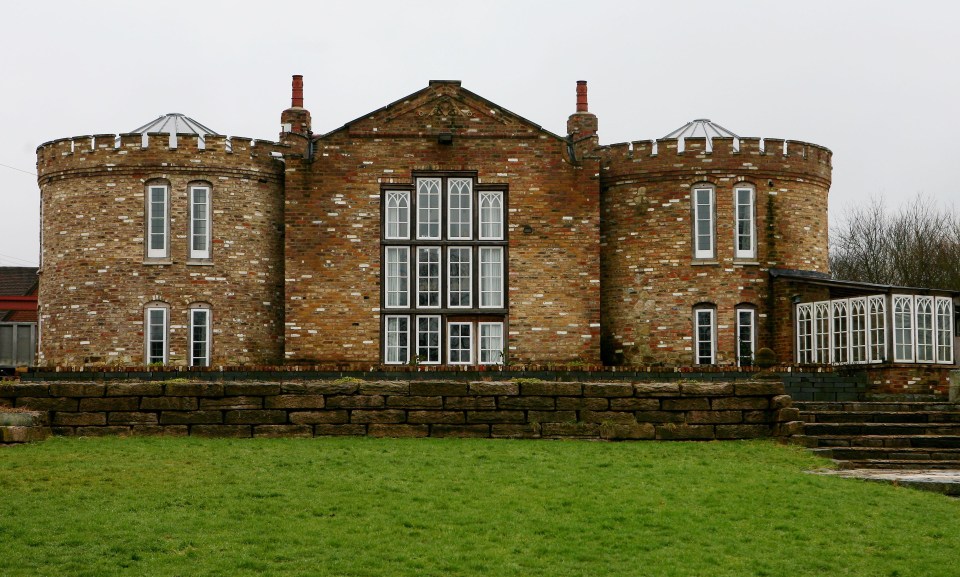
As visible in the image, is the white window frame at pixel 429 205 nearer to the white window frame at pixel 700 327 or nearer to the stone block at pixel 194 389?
the white window frame at pixel 700 327

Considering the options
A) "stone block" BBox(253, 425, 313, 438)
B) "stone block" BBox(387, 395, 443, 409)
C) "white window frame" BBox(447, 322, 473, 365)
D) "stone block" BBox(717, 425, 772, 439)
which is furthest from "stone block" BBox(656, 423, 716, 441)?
"white window frame" BBox(447, 322, 473, 365)

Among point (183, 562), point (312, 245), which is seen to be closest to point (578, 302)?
point (312, 245)

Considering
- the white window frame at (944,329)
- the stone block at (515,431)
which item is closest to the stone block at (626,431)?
the stone block at (515,431)

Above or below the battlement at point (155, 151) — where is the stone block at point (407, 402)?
below

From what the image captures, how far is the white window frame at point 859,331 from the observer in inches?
1062

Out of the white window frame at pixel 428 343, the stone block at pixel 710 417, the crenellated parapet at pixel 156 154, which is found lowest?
the stone block at pixel 710 417

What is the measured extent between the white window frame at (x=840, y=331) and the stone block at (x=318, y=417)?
14630 millimetres

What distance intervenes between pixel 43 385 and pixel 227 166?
12.5m

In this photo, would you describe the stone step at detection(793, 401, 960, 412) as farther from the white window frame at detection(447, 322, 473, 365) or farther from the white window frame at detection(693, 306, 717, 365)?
the white window frame at detection(447, 322, 473, 365)

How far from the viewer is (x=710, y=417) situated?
18953 millimetres

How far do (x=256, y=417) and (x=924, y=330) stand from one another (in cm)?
1666

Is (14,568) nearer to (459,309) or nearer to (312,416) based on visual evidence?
(312,416)

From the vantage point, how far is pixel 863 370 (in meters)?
26.4

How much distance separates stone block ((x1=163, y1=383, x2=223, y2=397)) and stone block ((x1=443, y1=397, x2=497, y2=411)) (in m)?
3.84
